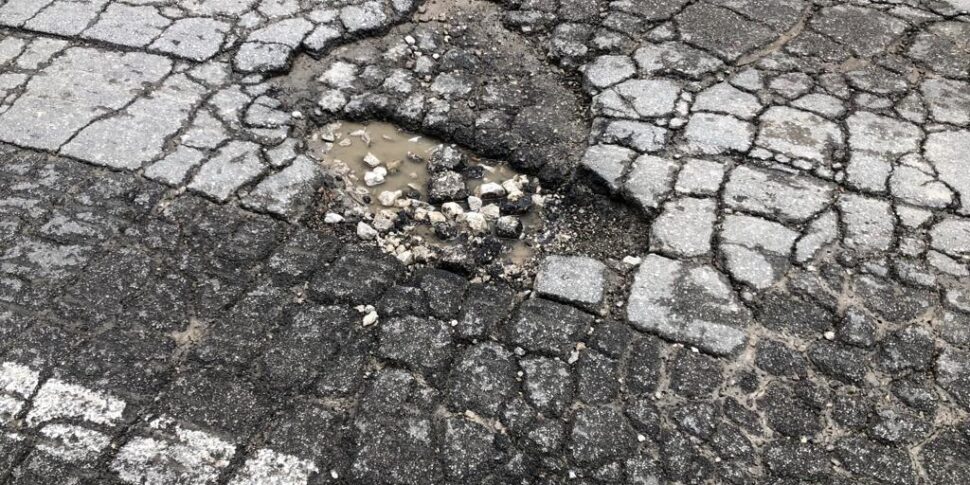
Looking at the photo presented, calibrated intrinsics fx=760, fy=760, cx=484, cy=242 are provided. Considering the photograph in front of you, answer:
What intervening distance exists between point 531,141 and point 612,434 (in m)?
1.44

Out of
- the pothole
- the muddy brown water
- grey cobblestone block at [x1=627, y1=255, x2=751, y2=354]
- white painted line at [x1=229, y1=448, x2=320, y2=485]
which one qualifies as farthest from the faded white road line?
grey cobblestone block at [x1=627, y1=255, x2=751, y2=354]

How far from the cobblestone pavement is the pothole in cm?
3

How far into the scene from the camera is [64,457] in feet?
7.40

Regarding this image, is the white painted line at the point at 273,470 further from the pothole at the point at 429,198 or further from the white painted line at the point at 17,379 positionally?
the pothole at the point at 429,198

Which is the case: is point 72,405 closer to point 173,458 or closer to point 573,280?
point 173,458

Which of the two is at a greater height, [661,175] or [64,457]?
[661,175]

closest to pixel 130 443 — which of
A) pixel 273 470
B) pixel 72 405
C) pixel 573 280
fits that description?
pixel 72 405

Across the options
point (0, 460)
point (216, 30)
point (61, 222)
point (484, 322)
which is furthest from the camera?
point (216, 30)

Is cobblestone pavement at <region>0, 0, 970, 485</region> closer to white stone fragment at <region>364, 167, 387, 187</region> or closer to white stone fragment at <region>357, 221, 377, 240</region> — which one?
white stone fragment at <region>357, 221, 377, 240</region>

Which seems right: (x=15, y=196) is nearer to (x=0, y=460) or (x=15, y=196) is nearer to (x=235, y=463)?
(x=0, y=460)

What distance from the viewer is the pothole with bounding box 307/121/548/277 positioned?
2.93 m

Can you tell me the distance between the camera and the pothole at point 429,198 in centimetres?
293

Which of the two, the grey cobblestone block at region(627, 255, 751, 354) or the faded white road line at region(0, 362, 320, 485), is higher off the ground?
the grey cobblestone block at region(627, 255, 751, 354)

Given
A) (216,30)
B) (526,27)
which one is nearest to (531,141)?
(526,27)
